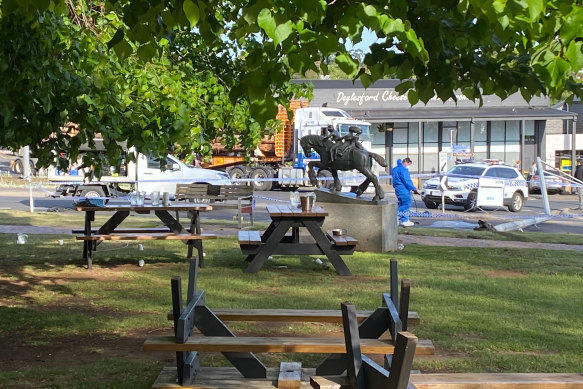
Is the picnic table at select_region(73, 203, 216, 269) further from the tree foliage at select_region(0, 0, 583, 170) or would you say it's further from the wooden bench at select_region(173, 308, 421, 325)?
the wooden bench at select_region(173, 308, 421, 325)

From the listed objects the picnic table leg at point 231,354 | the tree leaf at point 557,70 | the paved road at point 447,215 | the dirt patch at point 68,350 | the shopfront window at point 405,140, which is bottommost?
the dirt patch at point 68,350

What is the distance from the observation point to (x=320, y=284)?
10.6 m

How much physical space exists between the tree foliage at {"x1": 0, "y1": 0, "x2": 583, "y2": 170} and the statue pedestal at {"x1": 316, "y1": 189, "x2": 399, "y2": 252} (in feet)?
17.7

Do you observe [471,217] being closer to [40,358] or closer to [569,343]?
[569,343]

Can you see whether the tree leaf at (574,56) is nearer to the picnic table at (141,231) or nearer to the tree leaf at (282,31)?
the tree leaf at (282,31)

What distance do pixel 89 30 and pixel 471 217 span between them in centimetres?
1618

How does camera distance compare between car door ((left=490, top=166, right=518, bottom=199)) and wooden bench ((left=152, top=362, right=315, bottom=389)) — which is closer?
wooden bench ((left=152, top=362, right=315, bottom=389))

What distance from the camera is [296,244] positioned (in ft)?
38.4

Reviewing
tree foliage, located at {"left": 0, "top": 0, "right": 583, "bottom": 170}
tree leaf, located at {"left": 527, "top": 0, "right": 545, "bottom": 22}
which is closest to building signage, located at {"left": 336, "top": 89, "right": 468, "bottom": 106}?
tree foliage, located at {"left": 0, "top": 0, "right": 583, "bottom": 170}

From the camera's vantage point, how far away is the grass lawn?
665cm

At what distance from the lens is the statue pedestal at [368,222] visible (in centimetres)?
1379

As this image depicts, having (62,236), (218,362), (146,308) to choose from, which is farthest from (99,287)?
(62,236)

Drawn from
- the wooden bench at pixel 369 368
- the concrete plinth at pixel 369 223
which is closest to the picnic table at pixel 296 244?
the concrete plinth at pixel 369 223

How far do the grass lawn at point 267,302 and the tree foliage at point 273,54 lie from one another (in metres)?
1.88
